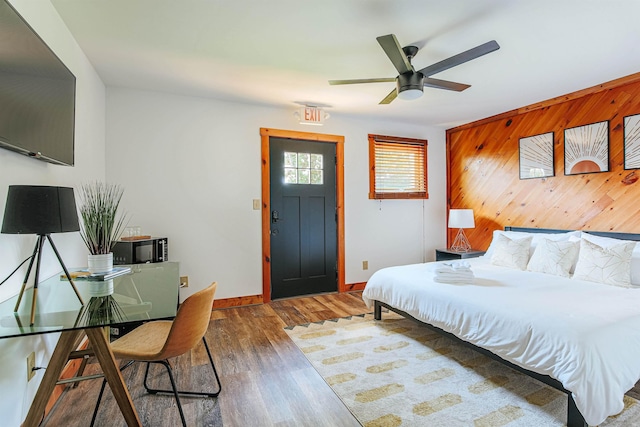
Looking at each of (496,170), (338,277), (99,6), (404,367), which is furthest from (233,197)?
(496,170)

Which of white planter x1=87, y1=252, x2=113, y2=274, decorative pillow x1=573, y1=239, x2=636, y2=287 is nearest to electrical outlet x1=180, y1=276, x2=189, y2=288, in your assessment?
white planter x1=87, y1=252, x2=113, y2=274

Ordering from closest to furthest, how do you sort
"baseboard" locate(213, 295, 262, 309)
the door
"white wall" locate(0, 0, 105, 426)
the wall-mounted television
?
1. the wall-mounted television
2. "white wall" locate(0, 0, 105, 426)
3. "baseboard" locate(213, 295, 262, 309)
4. the door

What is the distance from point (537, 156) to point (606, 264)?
166cm

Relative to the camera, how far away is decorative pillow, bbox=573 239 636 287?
245cm

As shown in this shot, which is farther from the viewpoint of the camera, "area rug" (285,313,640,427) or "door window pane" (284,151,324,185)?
"door window pane" (284,151,324,185)

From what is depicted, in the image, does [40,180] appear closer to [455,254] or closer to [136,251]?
A: [136,251]

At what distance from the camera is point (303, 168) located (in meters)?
4.03

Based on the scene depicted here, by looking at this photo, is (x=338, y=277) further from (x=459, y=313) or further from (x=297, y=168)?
(x=459, y=313)

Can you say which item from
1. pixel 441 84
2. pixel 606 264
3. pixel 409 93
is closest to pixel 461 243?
pixel 606 264

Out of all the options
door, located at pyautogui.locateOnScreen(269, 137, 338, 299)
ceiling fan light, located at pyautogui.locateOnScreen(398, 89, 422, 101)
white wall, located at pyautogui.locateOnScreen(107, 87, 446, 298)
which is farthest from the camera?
door, located at pyautogui.locateOnScreen(269, 137, 338, 299)

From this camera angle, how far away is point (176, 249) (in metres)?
3.42

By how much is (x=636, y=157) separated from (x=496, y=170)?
1425 millimetres

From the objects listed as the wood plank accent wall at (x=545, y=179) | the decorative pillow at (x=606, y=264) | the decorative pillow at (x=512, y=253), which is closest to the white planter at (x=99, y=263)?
the decorative pillow at (x=512, y=253)

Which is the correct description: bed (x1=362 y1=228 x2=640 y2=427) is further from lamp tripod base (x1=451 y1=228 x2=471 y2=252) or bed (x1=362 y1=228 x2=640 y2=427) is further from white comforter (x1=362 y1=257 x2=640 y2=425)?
lamp tripod base (x1=451 y1=228 x2=471 y2=252)
